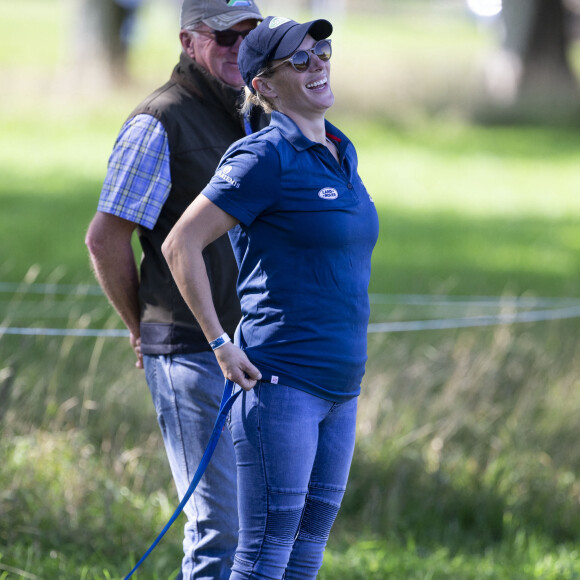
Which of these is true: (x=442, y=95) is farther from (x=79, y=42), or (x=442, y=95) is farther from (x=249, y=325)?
(x=249, y=325)

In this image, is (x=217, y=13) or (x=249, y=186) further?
(x=217, y=13)

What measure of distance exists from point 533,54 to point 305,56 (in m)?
19.9

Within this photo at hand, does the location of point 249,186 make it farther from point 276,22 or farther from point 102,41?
point 102,41

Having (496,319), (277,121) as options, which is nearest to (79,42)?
(496,319)

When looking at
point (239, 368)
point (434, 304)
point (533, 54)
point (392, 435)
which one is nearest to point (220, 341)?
point (239, 368)

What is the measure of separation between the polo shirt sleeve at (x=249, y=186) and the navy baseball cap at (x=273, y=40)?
283mm

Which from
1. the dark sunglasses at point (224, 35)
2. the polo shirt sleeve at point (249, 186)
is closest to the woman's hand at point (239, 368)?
the polo shirt sleeve at point (249, 186)

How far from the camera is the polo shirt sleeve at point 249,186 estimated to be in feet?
9.95

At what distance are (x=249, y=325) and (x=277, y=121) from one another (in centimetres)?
60

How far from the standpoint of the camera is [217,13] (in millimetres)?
3762

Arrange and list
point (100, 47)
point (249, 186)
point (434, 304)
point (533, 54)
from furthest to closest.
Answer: point (533, 54) < point (100, 47) < point (434, 304) < point (249, 186)

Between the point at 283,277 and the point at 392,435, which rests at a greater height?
the point at 283,277

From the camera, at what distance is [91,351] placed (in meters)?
6.02

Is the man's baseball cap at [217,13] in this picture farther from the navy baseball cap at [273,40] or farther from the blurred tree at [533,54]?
the blurred tree at [533,54]
